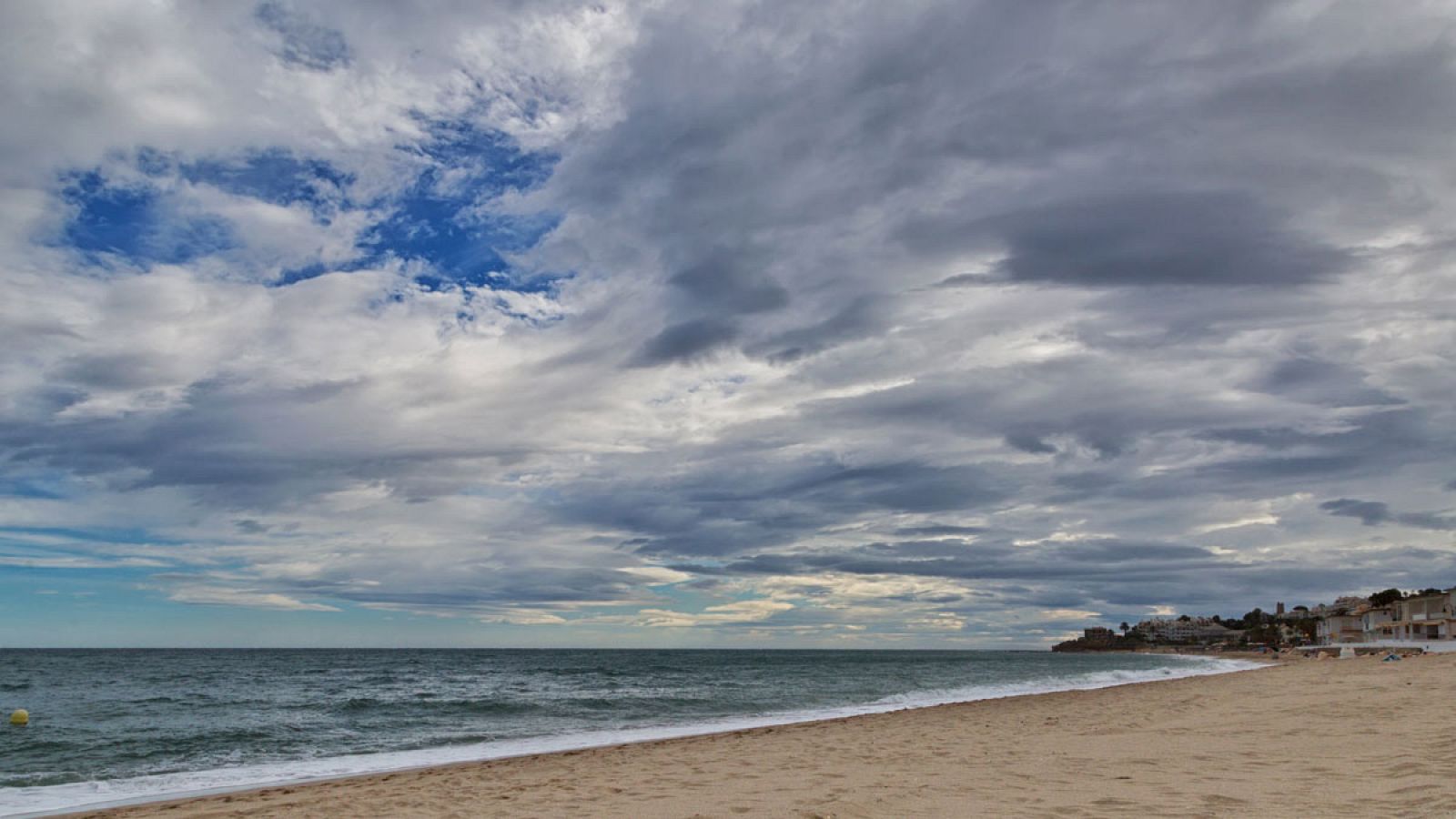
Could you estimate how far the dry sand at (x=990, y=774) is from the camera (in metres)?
8.36

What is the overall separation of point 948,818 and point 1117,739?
7928 millimetres

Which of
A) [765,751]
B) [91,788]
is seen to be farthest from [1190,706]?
[91,788]

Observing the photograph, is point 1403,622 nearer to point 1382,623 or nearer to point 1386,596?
point 1382,623

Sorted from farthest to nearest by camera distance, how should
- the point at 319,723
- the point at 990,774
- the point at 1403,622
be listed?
the point at 1403,622 < the point at 319,723 < the point at 990,774

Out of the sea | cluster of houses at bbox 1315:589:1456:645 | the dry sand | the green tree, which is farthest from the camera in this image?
the green tree

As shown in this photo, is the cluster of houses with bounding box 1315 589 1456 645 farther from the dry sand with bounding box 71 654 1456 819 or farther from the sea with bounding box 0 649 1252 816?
the dry sand with bounding box 71 654 1456 819

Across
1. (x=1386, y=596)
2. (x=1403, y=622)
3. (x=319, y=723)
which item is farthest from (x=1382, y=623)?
(x=319, y=723)

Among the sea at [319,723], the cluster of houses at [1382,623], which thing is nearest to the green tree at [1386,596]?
the cluster of houses at [1382,623]

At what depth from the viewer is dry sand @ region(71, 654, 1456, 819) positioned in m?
8.36

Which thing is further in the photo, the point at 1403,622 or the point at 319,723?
the point at 1403,622

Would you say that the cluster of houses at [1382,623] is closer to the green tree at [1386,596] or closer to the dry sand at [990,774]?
the green tree at [1386,596]

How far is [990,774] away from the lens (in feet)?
36.6

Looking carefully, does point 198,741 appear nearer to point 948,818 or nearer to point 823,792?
point 823,792

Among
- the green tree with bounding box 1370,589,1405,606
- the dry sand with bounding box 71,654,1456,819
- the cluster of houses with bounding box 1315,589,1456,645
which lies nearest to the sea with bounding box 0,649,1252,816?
the dry sand with bounding box 71,654,1456,819
